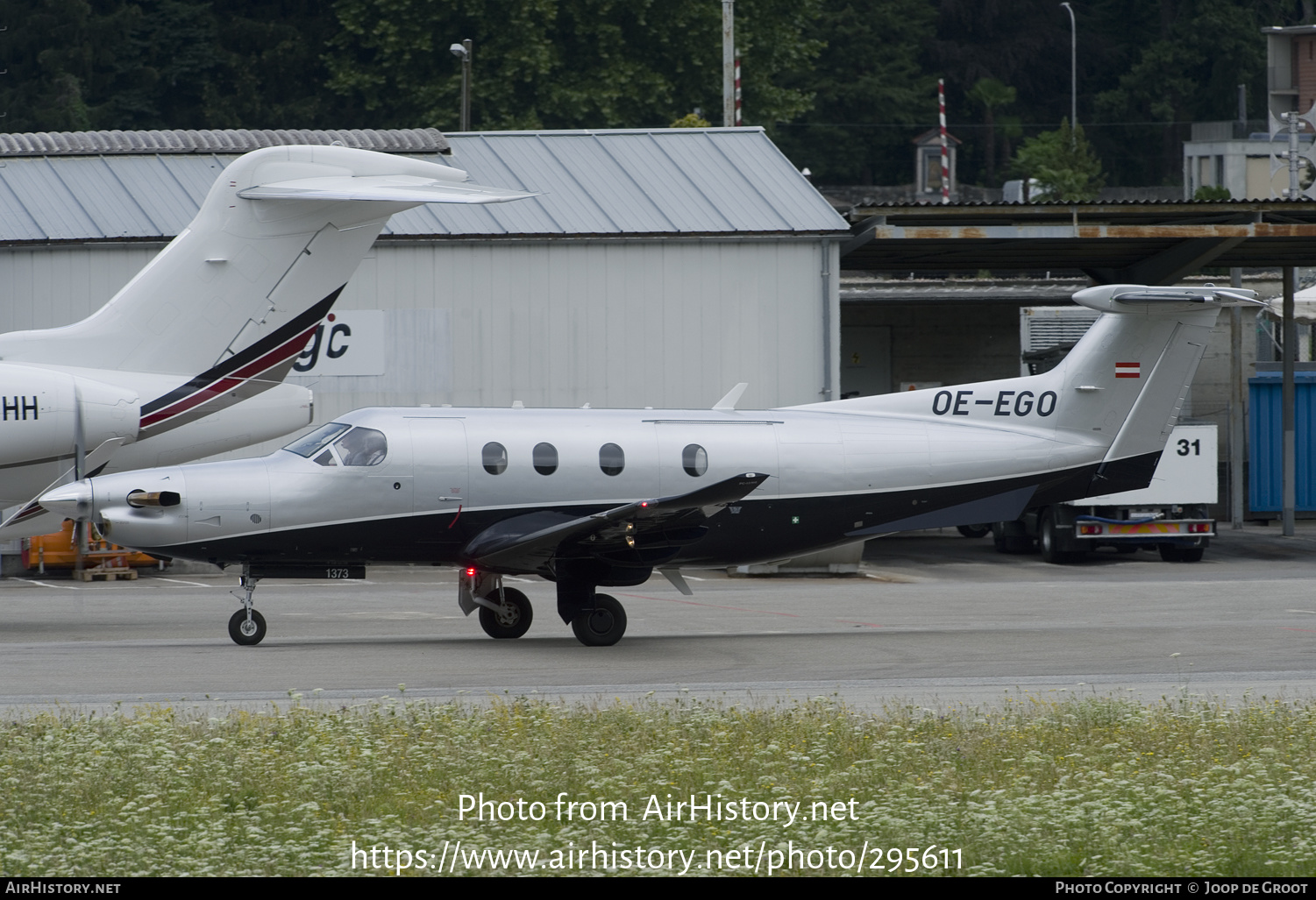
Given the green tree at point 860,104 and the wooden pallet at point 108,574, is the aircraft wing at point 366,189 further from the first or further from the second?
the green tree at point 860,104

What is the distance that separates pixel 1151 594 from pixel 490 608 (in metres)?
9.70

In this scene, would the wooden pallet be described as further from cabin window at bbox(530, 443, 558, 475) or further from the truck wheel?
the truck wheel

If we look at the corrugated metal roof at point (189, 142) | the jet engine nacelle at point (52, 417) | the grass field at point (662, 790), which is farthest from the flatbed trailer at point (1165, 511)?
the grass field at point (662, 790)

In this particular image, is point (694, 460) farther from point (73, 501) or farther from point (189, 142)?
point (189, 142)

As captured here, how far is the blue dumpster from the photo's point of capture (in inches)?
1341

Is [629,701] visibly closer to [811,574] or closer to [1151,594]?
[1151,594]

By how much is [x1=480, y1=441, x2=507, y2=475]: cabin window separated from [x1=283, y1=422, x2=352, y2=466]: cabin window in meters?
1.42

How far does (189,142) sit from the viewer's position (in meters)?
27.6

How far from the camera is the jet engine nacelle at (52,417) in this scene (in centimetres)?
1747

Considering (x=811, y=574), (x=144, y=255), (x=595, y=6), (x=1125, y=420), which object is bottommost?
(x=811, y=574)

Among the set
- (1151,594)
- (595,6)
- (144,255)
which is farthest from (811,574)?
(595,6)

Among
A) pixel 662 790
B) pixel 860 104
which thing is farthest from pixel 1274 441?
pixel 860 104

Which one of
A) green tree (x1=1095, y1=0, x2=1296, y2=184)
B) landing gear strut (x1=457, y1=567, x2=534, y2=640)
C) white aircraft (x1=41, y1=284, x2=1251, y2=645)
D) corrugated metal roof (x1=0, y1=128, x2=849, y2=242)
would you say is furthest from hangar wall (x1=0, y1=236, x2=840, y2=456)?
green tree (x1=1095, y1=0, x2=1296, y2=184)
